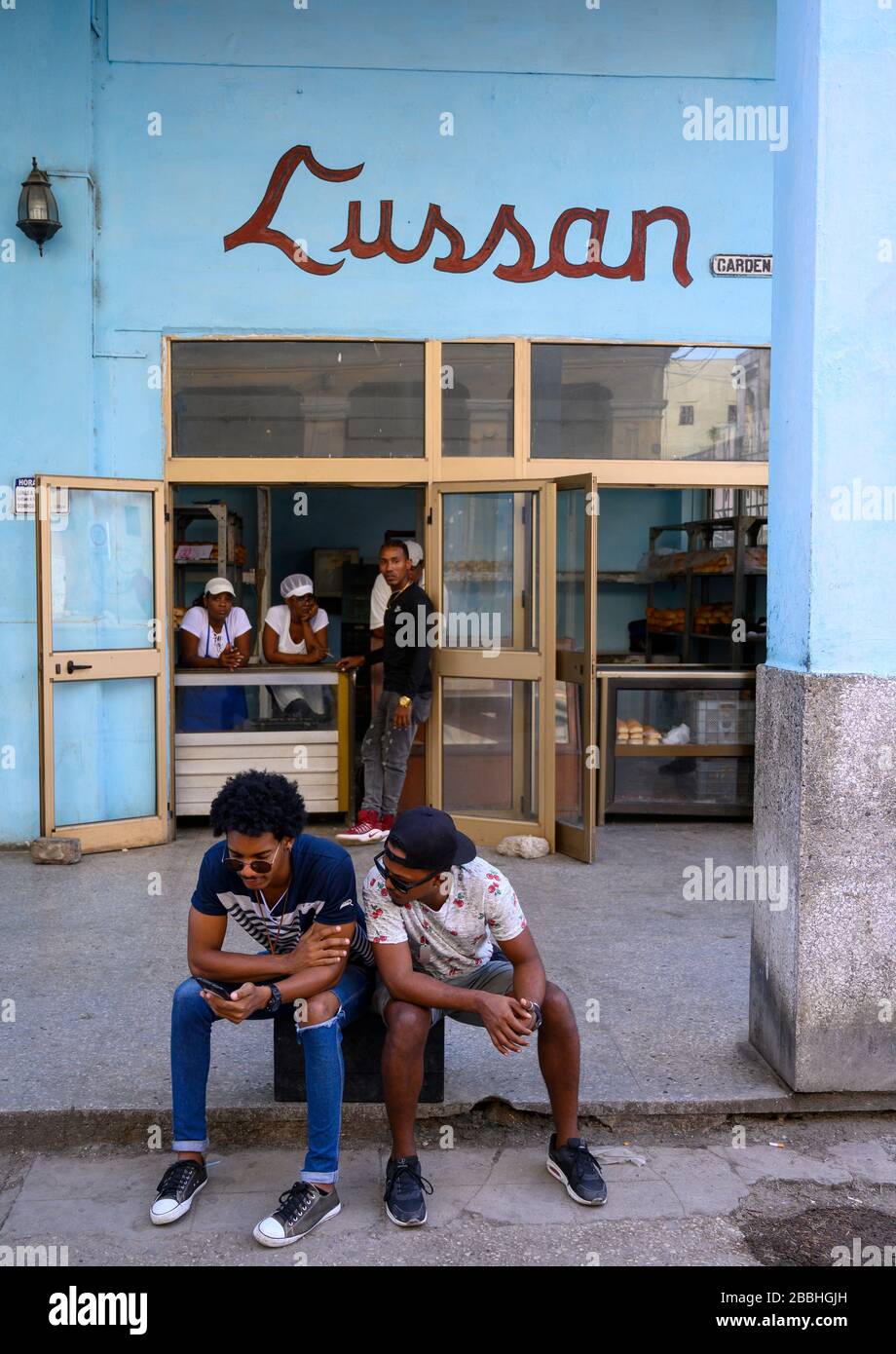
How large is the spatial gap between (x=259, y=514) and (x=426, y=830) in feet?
28.2

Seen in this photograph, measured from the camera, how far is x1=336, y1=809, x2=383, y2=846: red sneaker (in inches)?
308

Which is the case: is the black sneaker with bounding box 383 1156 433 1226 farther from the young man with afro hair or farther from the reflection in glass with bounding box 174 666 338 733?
the reflection in glass with bounding box 174 666 338 733

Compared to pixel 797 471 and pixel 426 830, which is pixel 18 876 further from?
pixel 797 471

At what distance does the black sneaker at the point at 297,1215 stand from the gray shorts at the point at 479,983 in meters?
0.57

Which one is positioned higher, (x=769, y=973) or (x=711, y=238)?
(x=711, y=238)

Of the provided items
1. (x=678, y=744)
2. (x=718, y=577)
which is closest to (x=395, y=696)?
(x=678, y=744)

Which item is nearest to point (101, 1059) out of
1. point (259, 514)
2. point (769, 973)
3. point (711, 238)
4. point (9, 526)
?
point (769, 973)

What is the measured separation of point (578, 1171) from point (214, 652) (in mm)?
5695

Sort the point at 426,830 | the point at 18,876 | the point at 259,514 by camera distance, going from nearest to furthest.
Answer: the point at 426,830 → the point at 18,876 → the point at 259,514

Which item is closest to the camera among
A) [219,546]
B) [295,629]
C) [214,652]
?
[214,652]

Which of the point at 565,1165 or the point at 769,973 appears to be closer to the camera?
the point at 565,1165

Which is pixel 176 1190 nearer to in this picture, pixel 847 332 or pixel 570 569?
pixel 847 332

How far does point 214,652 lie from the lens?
8.62 metres

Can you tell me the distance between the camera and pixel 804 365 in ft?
13.3
